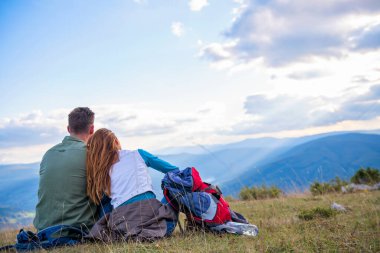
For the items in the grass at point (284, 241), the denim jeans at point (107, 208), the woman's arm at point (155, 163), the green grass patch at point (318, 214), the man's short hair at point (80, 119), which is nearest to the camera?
the grass at point (284, 241)

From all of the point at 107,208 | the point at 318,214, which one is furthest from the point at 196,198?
the point at 318,214

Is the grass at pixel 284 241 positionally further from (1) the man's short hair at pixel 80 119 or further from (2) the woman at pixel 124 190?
(1) the man's short hair at pixel 80 119

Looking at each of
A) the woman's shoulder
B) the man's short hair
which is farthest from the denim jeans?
the man's short hair

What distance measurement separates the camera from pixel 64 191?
6.00 meters

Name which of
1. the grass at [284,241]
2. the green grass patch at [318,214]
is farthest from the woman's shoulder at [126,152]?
the green grass patch at [318,214]

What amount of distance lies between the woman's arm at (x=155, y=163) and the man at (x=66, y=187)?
1.11 metres

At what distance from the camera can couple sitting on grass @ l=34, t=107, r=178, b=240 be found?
5.60 metres

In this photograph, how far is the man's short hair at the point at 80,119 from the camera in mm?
6273

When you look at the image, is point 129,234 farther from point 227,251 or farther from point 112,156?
point 227,251

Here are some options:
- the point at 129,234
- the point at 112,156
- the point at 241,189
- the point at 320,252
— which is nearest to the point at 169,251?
the point at 129,234

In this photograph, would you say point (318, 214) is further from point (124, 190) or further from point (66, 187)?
point (66, 187)

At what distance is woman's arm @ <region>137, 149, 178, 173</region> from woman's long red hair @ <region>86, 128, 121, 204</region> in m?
0.50

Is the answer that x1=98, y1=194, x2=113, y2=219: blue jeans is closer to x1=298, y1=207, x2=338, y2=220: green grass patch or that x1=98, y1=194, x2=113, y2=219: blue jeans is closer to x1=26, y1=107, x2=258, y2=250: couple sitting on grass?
x1=26, y1=107, x2=258, y2=250: couple sitting on grass

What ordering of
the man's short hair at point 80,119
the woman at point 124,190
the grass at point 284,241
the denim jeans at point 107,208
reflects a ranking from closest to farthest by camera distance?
1. the grass at point 284,241
2. the woman at point 124,190
3. the denim jeans at point 107,208
4. the man's short hair at point 80,119
